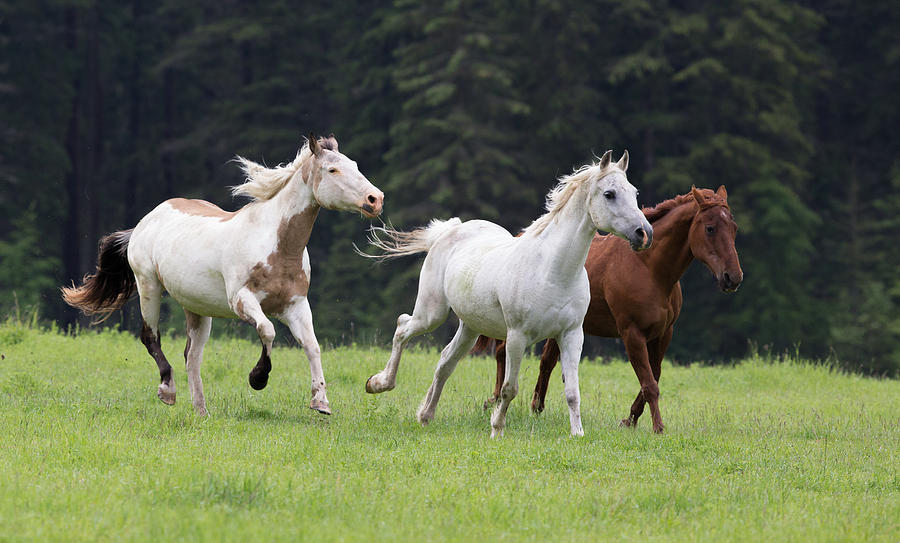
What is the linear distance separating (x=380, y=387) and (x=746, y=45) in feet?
75.1

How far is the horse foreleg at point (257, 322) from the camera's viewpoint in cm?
861

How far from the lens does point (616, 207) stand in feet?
27.5

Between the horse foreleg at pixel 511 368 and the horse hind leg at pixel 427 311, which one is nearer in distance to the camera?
the horse foreleg at pixel 511 368

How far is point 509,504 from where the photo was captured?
6.23 metres

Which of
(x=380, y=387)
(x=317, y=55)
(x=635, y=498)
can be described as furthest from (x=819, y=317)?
(x=635, y=498)

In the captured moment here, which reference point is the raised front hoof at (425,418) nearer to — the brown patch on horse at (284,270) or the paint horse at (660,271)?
the brown patch on horse at (284,270)

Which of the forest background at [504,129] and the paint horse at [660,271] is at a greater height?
the forest background at [504,129]

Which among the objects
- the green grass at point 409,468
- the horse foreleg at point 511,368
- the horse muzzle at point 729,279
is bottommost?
the green grass at point 409,468

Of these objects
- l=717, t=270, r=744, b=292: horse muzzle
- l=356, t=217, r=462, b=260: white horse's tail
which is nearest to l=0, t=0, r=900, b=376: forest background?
l=356, t=217, r=462, b=260: white horse's tail

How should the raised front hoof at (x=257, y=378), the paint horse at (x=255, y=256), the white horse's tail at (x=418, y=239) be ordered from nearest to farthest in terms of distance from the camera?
the paint horse at (x=255, y=256), the raised front hoof at (x=257, y=378), the white horse's tail at (x=418, y=239)

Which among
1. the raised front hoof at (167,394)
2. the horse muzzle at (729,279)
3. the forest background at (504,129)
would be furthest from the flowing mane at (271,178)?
the forest background at (504,129)

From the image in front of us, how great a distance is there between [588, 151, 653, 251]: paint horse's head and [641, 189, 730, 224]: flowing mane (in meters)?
1.41

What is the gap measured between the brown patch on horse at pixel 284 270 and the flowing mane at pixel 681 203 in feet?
10.9

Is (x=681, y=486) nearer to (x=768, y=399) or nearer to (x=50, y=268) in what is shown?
(x=768, y=399)
